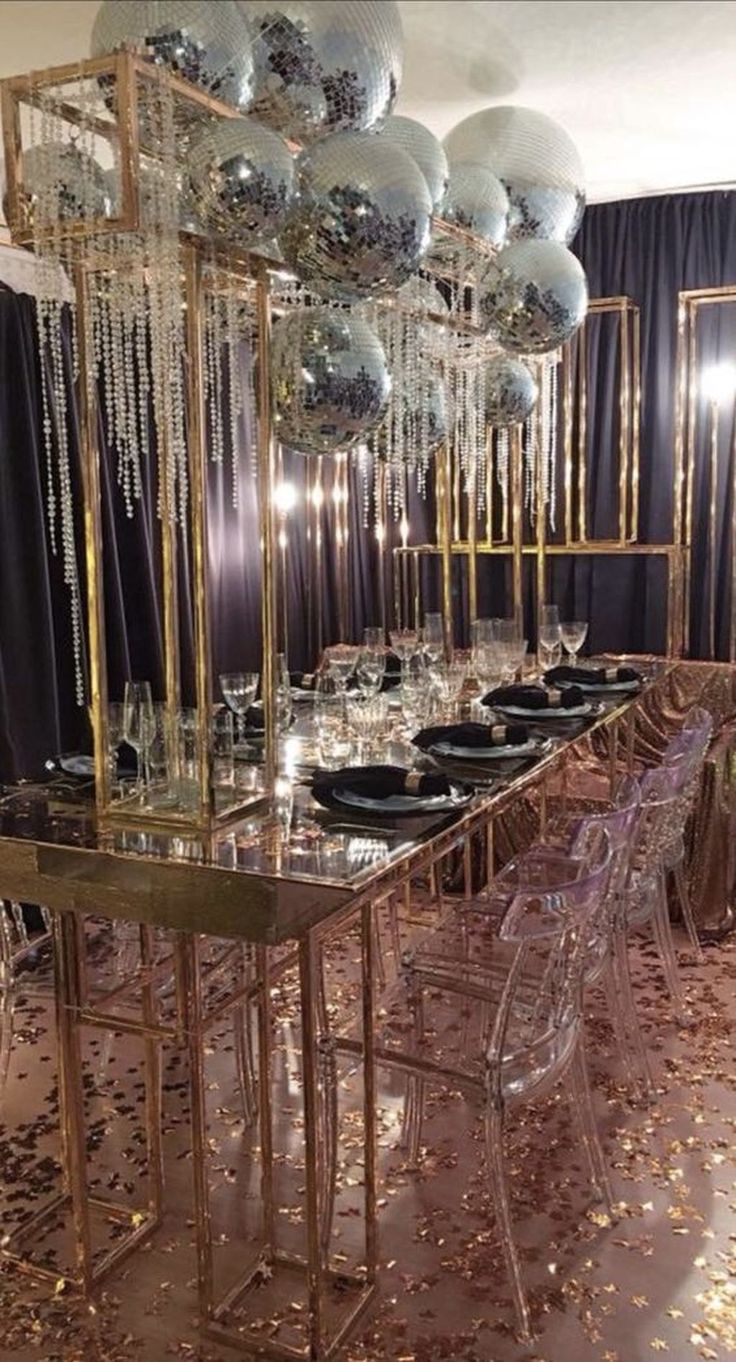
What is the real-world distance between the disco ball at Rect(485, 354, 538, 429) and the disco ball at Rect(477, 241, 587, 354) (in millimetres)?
512

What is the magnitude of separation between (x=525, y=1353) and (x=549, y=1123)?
789mm

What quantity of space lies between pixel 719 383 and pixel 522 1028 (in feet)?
11.1

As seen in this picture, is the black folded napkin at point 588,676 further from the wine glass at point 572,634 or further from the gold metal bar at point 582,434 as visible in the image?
the gold metal bar at point 582,434

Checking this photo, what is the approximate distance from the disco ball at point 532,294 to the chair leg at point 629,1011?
4.76 feet

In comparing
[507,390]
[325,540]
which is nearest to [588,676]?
[507,390]

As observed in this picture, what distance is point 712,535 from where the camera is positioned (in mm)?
4973

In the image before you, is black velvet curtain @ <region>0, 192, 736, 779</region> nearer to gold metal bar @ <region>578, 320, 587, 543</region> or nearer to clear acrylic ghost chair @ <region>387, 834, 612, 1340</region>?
gold metal bar @ <region>578, 320, 587, 543</region>

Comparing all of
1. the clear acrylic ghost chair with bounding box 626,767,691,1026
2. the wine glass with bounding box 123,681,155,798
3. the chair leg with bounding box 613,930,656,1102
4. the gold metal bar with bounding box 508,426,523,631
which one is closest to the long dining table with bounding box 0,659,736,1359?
the wine glass with bounding box 123,681,155,798

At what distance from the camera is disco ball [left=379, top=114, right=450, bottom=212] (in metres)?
2.29

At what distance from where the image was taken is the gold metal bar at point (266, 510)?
211cm

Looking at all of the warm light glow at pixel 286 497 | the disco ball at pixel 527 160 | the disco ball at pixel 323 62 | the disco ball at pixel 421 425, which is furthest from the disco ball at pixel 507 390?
the warm light glow at pixel 286 497

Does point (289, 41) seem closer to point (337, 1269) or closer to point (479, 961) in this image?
point (479, 961)

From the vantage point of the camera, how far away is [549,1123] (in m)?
2.75

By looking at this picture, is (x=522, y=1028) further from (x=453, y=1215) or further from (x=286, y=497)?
(x=286, y=497)
